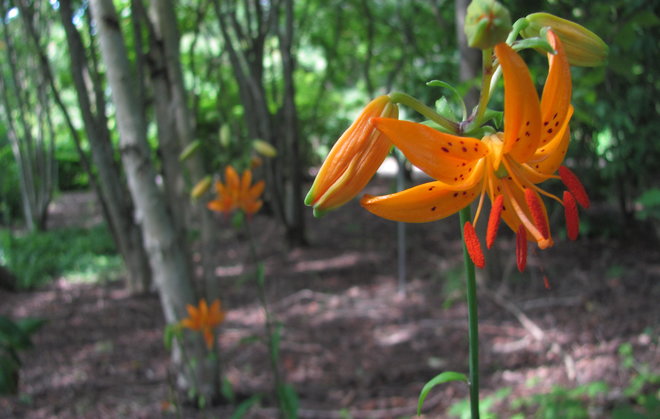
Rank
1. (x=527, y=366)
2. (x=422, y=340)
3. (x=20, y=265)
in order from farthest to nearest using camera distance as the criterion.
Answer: (x=20, y=265), (x=422, y=340), (x=527, y=366)

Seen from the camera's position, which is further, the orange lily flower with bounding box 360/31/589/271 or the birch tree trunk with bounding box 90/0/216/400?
the birch tree trunk with bounding box 90/0/216/400

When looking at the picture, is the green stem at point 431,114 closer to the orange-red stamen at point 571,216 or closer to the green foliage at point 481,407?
the orange-red stamen at point 571,216

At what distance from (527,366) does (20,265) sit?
5.53 m

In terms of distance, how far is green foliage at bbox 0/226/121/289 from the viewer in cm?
602

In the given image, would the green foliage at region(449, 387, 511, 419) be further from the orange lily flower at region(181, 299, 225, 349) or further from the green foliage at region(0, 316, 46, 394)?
the green foliage at region(0, 316, 46, 394)

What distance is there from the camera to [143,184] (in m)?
2.30

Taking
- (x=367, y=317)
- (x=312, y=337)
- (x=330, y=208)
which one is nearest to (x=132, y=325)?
(x=312, y=337)

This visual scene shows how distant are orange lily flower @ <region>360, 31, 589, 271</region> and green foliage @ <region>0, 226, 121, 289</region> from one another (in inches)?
232

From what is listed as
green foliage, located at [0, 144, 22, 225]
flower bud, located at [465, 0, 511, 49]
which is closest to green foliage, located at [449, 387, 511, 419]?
flower bud, located at [465, 0, 511, 49]

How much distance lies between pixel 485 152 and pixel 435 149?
0.08 metres

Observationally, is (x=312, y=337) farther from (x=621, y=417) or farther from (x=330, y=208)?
(x=330, y=208)

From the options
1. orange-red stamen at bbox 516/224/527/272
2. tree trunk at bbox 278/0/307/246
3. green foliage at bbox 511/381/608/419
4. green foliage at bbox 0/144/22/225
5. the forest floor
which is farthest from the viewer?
green foliage at bbox 0/144/22/225

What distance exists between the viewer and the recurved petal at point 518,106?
58 centimetres

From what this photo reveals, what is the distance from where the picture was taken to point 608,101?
428 centimetres
